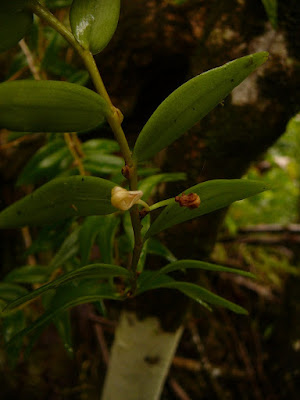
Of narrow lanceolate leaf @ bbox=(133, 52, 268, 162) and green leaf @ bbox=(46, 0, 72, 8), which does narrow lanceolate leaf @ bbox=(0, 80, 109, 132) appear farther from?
green leaf @ bbox=(46, 0, 72, 8)

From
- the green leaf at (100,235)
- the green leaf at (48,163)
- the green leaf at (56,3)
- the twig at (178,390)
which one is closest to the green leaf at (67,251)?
the green leaf at (100,235)

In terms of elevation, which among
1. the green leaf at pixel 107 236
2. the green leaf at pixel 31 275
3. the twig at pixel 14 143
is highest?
A: the green leaf at pixel 107 236

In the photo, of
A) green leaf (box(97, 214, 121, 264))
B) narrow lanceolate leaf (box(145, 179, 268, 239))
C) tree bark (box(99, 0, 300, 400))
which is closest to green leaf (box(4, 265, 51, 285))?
green leaf (box(97, 214, 121, 264))

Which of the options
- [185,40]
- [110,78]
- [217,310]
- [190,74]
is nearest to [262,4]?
[190,74]

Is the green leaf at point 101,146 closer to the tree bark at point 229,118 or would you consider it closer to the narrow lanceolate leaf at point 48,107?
the tree bark at point 229,118

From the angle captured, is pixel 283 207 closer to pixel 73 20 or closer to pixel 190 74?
pixel 190 74

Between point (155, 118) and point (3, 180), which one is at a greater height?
point (155, 118)
